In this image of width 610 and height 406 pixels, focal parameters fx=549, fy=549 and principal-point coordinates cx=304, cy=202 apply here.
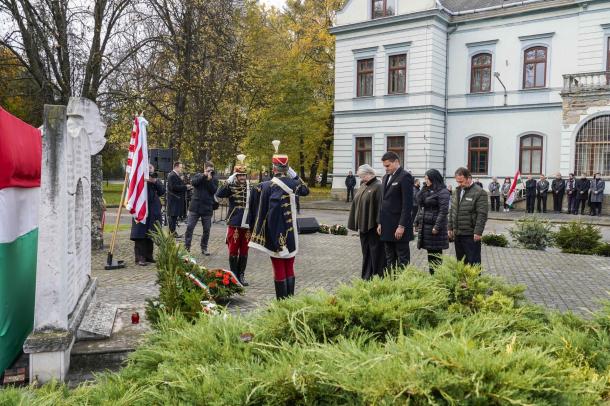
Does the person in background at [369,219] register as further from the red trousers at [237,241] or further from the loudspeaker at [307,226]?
the loudspeaker at [307,226]

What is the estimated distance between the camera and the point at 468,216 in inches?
317

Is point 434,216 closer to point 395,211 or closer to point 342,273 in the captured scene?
point 395,211

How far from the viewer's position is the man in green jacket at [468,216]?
7.96m

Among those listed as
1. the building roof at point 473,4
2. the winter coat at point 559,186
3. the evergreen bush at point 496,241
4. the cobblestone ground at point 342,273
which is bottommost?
the cobblestone ground at point 342,273

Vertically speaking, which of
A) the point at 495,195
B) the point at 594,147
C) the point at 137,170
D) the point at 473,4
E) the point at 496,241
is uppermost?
the point at 473,4

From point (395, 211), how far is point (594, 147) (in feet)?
73.2

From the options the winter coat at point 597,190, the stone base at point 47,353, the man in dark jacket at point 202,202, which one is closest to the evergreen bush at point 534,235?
the man in dark jacket at point 202,202

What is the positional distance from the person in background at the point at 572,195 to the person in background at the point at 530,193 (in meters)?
1.48

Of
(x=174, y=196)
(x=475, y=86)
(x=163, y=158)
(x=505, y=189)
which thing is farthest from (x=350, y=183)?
(x=174, y=196)

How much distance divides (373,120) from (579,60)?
11.0 metres

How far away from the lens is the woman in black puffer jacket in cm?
787

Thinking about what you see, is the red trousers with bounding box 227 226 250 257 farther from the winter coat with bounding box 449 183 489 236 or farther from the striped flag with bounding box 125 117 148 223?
the winter coat with bounding box 449 183 489 236

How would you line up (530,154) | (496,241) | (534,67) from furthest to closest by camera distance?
(530,154) → (534,67) → (496,241)

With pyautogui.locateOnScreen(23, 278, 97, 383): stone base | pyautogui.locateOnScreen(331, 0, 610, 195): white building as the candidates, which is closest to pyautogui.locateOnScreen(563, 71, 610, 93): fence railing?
pyautogui.locateOnScreen(331, 0, 610, 195): white building
